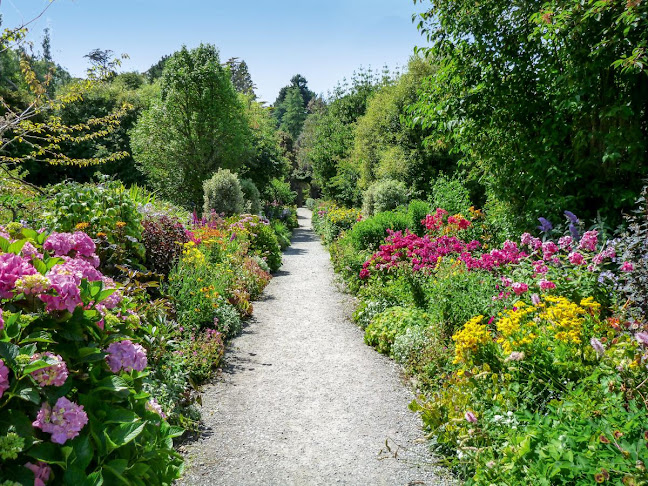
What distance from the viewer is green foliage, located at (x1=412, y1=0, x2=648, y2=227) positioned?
16.8ft

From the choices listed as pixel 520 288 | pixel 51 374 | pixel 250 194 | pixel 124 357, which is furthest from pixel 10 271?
pixel 250 194

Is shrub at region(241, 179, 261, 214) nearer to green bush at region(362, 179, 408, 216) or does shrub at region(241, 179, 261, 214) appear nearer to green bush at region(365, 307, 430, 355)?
green bush at region(362, 179, 408, 216)

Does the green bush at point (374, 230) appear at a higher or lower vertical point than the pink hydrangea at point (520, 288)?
higher

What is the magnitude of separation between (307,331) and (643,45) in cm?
545

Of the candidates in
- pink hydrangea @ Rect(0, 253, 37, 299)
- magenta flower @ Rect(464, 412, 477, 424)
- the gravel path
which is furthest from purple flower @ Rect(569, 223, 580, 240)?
pink hydrangea @ Rect(0, 253, 37, 299)

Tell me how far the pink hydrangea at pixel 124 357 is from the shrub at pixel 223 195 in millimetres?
11846

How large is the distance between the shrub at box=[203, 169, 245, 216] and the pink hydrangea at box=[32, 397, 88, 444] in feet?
40.3

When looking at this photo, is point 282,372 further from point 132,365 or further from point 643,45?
point 643,45

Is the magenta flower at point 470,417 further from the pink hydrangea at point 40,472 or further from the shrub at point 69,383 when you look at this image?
the pink hydrangea at point 40,472

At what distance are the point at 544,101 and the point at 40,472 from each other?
674cm

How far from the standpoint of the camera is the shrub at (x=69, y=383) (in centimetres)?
164

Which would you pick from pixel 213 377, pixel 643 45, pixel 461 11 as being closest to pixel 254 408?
pixel 213 377

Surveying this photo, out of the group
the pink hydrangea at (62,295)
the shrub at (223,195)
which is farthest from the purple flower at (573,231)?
the shrub at (223,195)

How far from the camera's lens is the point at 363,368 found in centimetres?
545
